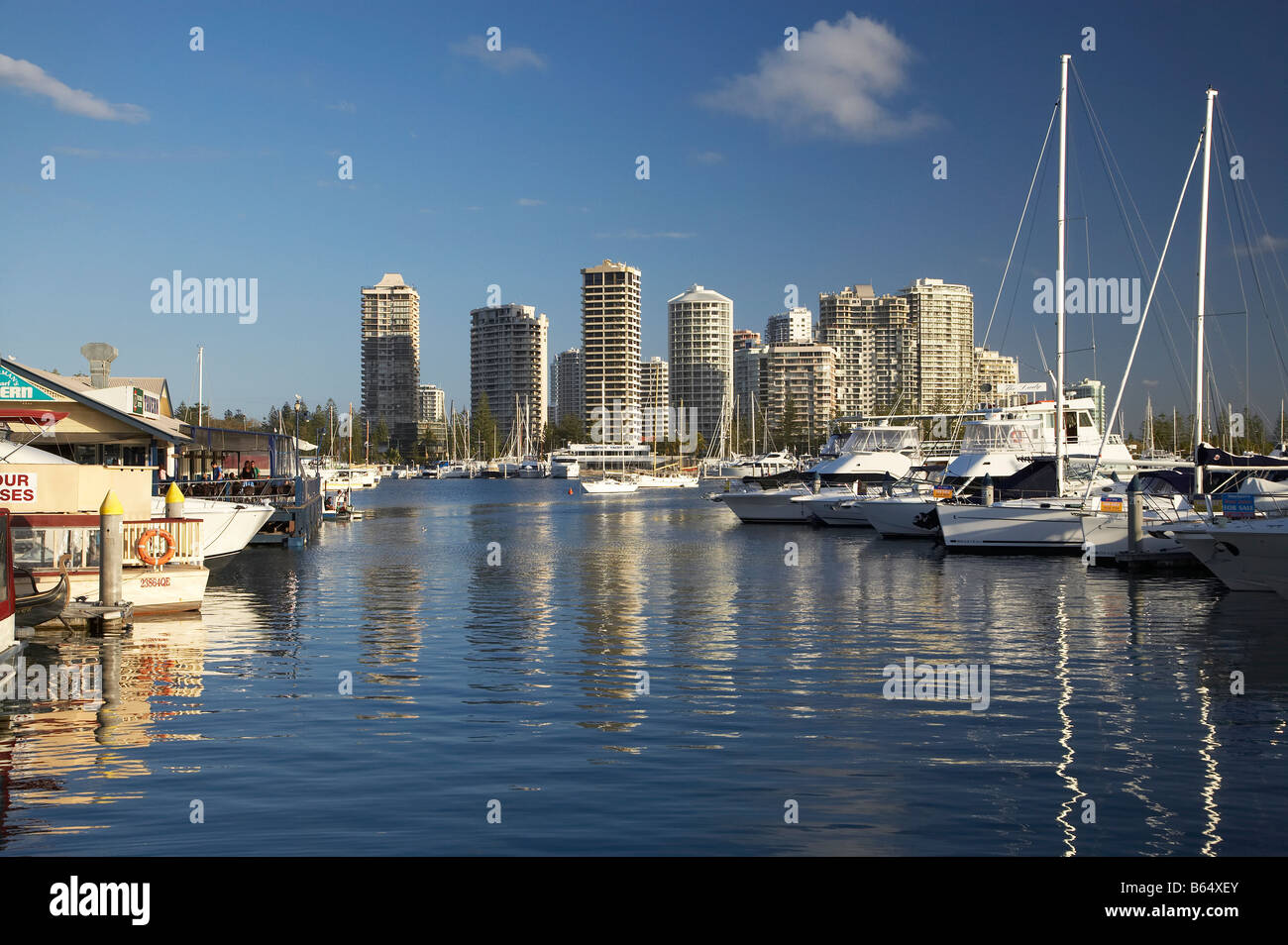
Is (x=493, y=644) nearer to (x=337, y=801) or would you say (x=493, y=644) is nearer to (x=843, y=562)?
(x=337, y=801)

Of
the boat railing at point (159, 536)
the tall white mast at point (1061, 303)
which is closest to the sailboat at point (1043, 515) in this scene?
the tall white mast at point (1061, 303)

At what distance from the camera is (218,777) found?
38.3 ft

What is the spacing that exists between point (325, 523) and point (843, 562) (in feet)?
136

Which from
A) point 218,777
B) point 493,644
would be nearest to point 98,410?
point 493,644

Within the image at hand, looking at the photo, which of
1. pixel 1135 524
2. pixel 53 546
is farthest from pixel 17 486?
pixel 1135 524

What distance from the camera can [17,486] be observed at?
2297 centimetres

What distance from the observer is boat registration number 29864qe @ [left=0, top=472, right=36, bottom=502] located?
22814 mm

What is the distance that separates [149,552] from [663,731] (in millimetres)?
15497

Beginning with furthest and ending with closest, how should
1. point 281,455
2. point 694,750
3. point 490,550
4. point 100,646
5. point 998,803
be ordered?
point 281,455 → point 490,550 → point 100,646 → point 694,750 → point 998,803

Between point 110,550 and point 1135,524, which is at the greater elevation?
point 110,550

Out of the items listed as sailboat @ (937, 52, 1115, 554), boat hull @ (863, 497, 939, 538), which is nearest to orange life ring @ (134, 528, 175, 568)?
A: sailboat @ (937, 52, 1115, 554)

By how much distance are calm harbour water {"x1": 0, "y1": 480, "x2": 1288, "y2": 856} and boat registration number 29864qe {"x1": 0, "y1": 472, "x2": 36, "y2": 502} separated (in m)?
3.70

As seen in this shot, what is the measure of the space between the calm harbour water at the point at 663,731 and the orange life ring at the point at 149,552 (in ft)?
5.21

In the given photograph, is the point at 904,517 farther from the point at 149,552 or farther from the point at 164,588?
the point at 149,552
